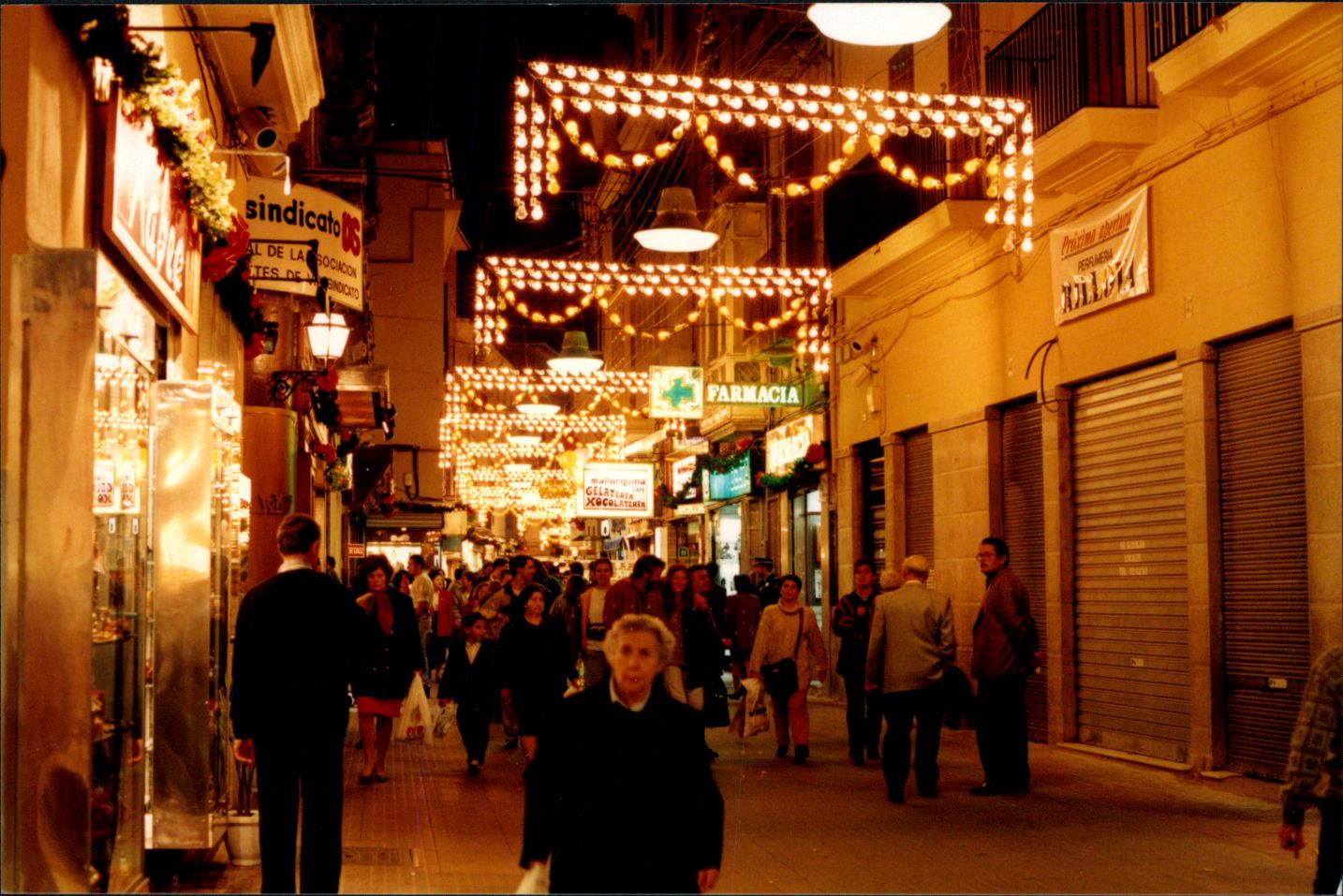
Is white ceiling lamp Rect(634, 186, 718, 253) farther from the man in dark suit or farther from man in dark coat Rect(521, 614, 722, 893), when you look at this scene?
man in dark coat Rect(521, 614, 722, 893)

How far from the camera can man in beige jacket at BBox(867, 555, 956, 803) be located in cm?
1209

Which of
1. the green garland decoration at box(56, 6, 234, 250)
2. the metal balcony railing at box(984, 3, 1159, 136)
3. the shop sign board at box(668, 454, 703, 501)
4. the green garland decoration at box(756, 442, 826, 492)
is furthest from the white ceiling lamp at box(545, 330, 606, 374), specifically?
the green garland decoration at box(56, 6, 234, 250)

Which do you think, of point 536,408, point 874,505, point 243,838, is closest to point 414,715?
point 243,838

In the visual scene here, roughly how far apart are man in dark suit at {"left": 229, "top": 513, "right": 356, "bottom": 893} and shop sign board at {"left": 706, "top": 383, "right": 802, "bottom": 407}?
18.0 meters

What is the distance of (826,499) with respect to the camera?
82.4 feet

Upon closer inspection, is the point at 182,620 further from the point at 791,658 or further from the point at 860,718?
the point at 860,718

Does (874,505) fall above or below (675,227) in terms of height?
below

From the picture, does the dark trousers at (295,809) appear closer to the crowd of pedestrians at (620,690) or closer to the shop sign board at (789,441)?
the crowd of pedestrians at (620,690)

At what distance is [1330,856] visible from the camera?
21.1ft

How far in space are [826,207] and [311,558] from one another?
15507 mm

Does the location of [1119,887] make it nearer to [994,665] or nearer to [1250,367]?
[994,665]

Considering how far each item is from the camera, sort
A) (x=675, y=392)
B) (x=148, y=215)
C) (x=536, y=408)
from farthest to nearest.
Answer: (x=536, y=408) < (x=675, y=392) < (x=148, y=215)

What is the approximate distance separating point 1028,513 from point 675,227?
5.10 meters

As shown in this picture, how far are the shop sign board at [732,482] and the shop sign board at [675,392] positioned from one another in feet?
12.7
